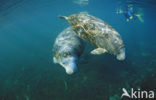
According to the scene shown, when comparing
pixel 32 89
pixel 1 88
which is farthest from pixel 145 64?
pixel 1 88

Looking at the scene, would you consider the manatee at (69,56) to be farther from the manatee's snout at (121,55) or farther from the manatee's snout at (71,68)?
the manatee's snout at (121,55)

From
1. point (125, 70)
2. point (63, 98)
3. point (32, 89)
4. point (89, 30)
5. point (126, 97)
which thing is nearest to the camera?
point (89, 30)

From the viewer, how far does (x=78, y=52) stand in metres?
6.01

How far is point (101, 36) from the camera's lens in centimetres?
489

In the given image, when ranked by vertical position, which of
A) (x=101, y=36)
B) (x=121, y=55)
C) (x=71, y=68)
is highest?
(x=101, y=36)

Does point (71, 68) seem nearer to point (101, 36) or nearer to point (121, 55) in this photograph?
point (101, 36)

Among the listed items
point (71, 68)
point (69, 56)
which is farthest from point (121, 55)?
point (69, 56)

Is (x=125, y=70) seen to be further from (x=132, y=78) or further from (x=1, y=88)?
(x=1, y=88)

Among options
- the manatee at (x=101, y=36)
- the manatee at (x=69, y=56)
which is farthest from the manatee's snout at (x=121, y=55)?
the manatee at (x=69, y=56)

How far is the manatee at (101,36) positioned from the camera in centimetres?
450

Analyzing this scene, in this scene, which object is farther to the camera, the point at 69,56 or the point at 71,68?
the point at 69,56

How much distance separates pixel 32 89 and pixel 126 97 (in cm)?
565

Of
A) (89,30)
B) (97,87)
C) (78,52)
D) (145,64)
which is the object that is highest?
(89,30)

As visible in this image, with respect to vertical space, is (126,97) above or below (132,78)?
above
